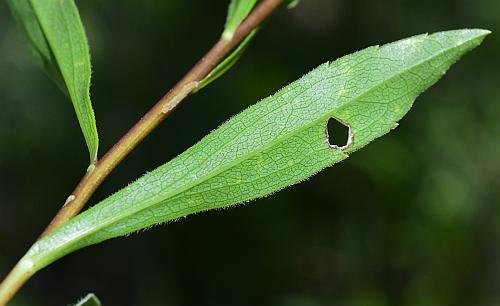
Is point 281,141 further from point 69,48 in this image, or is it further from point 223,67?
point 69,48

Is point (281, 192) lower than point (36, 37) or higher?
higher

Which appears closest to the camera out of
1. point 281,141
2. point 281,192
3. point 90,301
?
point 90,301

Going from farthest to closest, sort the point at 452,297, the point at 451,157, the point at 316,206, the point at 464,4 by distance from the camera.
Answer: the point at 464,4
the point at 316,206
the point at 451,157
the point at 452,297

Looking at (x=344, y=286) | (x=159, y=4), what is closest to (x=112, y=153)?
(x=344, y=286)

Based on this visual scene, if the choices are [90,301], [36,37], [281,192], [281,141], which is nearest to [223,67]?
[281,141]

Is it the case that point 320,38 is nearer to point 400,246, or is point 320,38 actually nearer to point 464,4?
point 464,4

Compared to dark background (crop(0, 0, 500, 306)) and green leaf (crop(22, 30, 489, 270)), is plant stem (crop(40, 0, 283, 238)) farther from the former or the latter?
dark background (crop(0, 0, 500, 306))

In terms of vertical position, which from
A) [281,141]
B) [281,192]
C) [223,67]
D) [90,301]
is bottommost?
[90,301]
